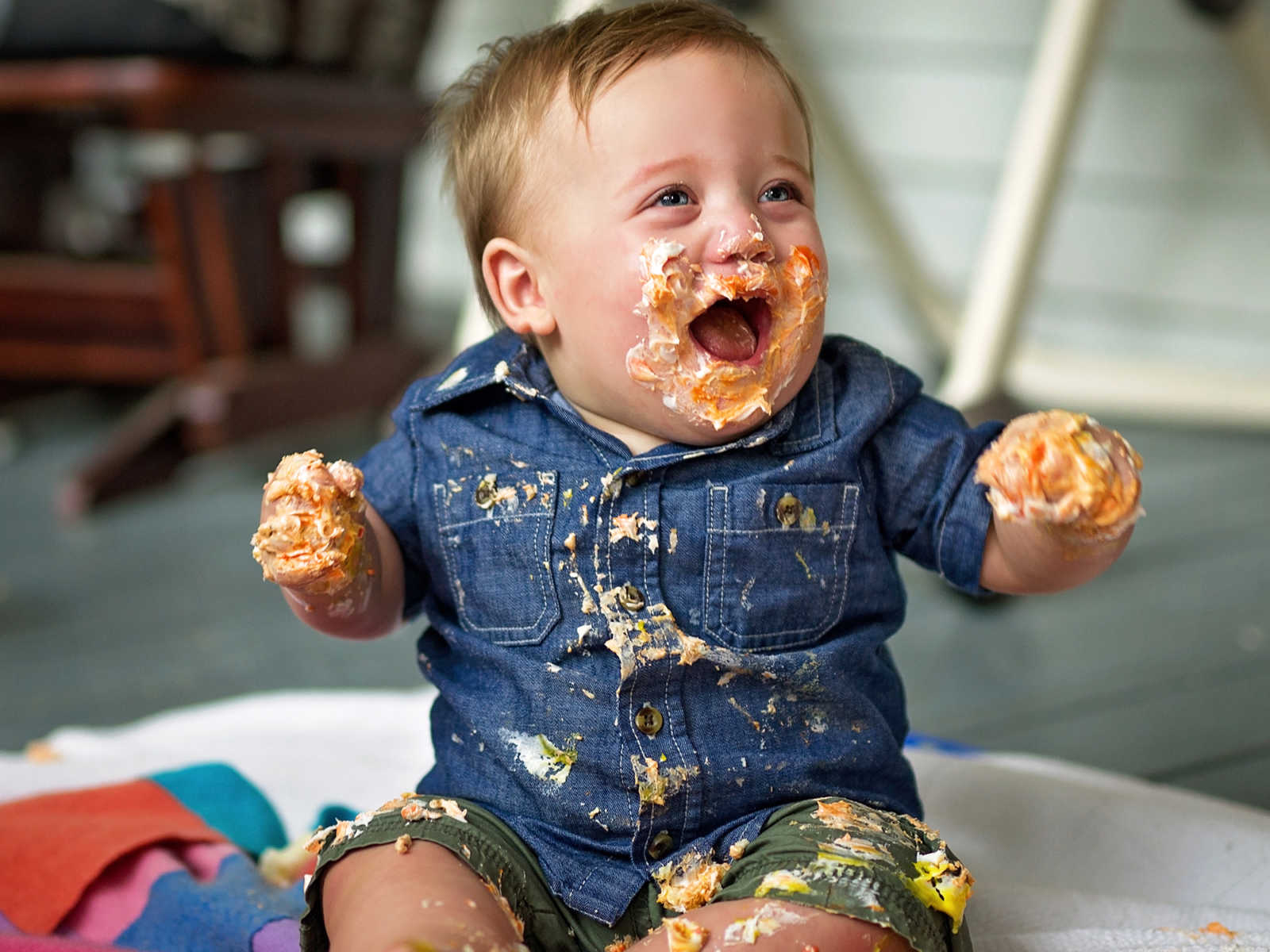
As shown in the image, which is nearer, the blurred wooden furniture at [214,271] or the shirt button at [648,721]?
the shirt button at [648,721]

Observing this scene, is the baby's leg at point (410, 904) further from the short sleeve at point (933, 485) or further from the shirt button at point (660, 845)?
the short sleeve at point (933, 485)

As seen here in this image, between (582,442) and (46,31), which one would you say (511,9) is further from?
(582,442)

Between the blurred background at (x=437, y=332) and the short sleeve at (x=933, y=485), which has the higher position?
the short sleeve at (x=933, y=485)

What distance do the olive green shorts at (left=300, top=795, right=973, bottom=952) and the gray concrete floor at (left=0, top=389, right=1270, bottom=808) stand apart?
1.88 ft

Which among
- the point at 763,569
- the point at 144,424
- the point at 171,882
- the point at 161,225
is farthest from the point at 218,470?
the point at 763,569

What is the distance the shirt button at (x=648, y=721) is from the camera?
751 mm

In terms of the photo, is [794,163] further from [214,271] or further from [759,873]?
[214,271]

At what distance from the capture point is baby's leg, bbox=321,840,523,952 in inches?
25.5

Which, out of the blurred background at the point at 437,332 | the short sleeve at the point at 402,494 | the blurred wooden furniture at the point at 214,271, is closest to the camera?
the short sleeve at the point at 402,494

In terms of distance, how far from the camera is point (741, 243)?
0.74m

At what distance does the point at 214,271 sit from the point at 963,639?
4.44ft

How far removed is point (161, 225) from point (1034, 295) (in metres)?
1.56

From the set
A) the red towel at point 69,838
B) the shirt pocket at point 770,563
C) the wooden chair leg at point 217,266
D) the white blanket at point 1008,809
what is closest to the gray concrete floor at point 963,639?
the white blanket at point 1008,809

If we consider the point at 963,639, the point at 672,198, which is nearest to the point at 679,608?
the point at 672,198
